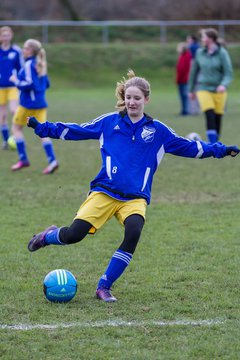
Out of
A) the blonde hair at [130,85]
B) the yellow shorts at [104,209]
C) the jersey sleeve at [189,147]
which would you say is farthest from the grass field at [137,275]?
the blonde hair at [130,85]

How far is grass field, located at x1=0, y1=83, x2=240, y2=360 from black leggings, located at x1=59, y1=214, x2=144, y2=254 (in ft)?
1.32

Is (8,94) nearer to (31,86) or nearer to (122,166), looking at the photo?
(31,86)

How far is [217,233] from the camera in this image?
7766 mm

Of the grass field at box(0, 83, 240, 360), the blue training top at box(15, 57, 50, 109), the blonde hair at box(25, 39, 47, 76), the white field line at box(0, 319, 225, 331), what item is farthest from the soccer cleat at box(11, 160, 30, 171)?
the white field line at box(0, 319, 225, 331)

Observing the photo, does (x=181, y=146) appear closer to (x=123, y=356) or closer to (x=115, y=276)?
(x=115, y=276)

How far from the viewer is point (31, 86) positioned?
11117 millimetres

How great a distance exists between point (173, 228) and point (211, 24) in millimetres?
29097

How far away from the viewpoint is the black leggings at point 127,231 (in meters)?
5.52

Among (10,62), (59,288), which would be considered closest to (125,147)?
(59,288)

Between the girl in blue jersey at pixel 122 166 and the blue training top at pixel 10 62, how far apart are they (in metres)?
8.16

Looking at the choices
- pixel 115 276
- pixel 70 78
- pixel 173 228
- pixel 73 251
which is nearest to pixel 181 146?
pixel 115 276

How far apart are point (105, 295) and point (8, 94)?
9107mm

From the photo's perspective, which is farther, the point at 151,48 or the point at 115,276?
the point at 151,48

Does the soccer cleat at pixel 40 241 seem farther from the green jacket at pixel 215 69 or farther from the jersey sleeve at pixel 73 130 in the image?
the green jacket at pixel 215 69
